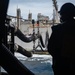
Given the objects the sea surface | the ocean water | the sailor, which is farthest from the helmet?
the ocean water

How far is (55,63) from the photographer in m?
2.14

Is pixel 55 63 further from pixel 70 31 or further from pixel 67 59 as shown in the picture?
pixel 70 31

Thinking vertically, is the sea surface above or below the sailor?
below

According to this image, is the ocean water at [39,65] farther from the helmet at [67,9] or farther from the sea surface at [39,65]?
the helmet at [67,9]

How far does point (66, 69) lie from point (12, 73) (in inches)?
33.0

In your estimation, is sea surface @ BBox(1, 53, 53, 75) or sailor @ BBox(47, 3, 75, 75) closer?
sailor @ BBox(47, 3, 75, 75)

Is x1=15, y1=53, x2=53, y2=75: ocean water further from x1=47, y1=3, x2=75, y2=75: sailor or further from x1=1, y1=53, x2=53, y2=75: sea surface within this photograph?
x1=47, y1=3, x2=75, y2=75: sailor

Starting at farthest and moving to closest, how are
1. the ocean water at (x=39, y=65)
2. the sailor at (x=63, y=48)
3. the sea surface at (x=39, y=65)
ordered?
the ocean water at (x=39, y=65) < the sea surface at (x=39, y=65) < the sailor at (x=63, y=48)

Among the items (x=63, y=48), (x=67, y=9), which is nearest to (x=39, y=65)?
(x=67, y=9)

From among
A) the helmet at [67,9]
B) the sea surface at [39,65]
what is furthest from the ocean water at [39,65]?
the helmet at [67,9]

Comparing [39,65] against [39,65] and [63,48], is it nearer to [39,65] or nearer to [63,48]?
[39,65]

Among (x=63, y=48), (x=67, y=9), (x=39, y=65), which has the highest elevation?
(x=67, y=9)

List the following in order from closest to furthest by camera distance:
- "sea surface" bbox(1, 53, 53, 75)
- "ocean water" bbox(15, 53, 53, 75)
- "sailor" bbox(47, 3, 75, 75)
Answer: "sailor" bbox(47, 3, 75, 75), "sea surface" bbox(1, 53, 53, 75), "ocean water" bbox(15, 53, 53, 75)

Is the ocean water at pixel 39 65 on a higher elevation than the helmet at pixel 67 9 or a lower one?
lower
